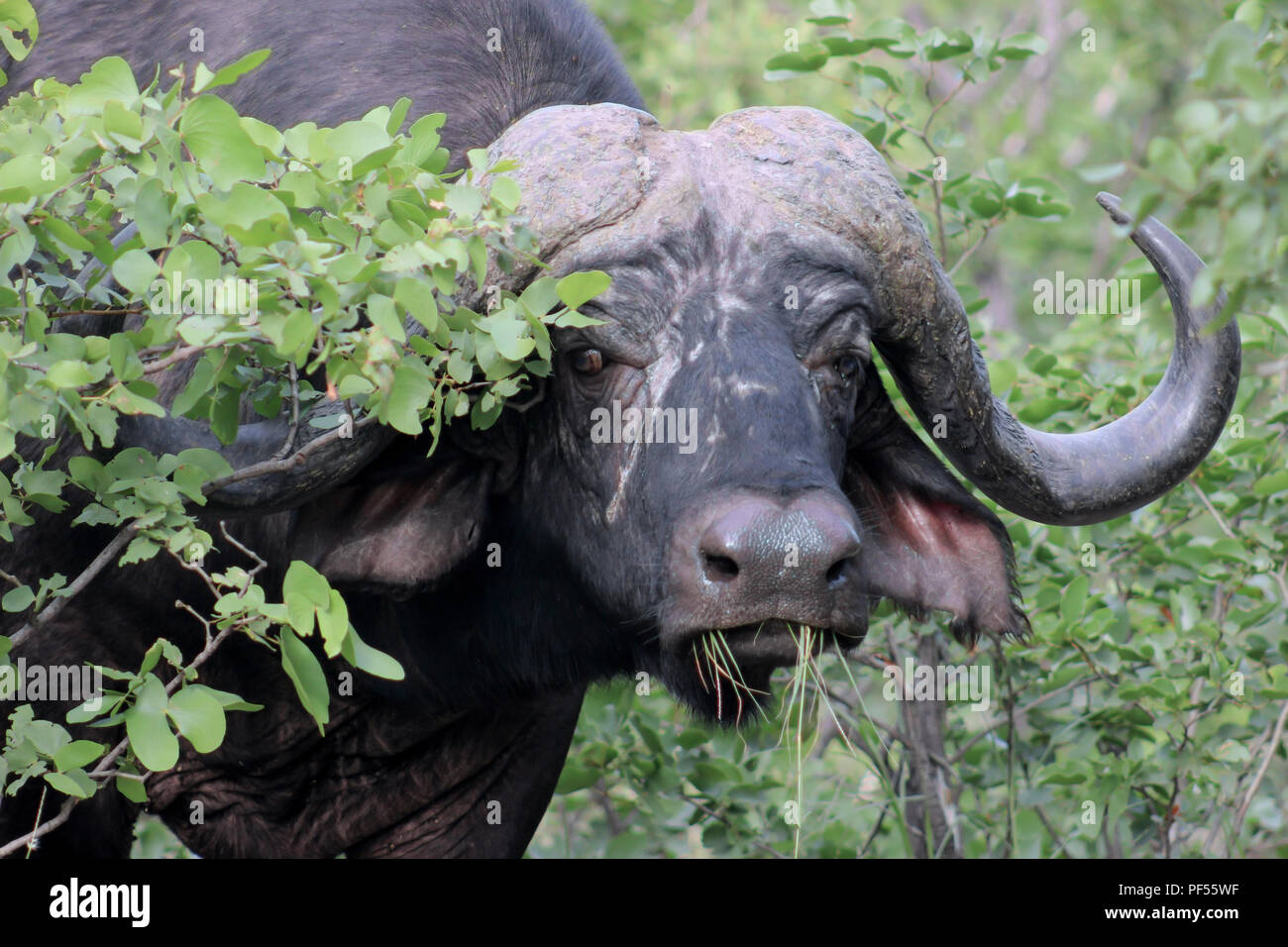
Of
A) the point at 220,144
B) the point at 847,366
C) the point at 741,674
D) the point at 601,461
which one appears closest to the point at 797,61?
the point at 847,366

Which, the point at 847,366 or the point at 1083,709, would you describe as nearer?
the point at 847,366

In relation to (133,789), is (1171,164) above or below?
above

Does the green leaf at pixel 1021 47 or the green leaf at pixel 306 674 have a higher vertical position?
the green leaf at pixel 1021 47

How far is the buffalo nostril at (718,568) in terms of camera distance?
3.27 meters

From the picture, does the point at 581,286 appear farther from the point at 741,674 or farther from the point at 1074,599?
the point at 1074,599

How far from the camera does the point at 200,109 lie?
9.27 ft

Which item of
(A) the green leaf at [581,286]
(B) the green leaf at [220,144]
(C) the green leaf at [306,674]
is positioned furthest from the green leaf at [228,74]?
(C) the green leaf at [306,674]

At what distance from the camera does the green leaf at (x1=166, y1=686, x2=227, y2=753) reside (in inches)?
119

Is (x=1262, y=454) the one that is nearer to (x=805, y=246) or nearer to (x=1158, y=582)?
(x=1158, y=582)

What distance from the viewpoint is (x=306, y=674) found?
9.99 feet

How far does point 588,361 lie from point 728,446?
1.48 ft

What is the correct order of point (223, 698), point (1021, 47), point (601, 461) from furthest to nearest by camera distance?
1. point (1021, 47)
2. point (601, 461)
3. point (223, 698)

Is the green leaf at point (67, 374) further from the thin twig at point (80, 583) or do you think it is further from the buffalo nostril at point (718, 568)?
the buffalo nostril at point (718, 568)

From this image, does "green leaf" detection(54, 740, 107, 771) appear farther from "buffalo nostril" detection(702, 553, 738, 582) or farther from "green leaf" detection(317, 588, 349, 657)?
"buffalo nostril" detection(702, 553, 738, 582)
